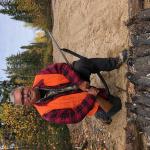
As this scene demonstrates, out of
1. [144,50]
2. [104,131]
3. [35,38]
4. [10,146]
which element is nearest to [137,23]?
[144,50]

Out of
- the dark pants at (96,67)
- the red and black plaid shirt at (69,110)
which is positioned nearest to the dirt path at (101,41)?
the dark pants at (96,67)

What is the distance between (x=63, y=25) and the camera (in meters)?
11.1

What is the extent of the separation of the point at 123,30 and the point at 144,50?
1.31 meters

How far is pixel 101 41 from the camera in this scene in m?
6.84

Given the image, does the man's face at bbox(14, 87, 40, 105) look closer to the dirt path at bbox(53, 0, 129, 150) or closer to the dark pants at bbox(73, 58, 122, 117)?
the dark pants at bbox(73, 58, 122, 117)

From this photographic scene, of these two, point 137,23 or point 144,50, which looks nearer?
point 144,50

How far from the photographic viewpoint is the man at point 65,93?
486cm

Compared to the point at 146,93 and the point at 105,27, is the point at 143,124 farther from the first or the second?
the point at 105,27

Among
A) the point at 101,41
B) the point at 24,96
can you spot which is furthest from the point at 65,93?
the point at 101,41

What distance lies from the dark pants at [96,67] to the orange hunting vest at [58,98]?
28 cm

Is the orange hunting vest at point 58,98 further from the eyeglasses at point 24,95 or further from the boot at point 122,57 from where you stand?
the boot at point 122,57

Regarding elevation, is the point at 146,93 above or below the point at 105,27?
below

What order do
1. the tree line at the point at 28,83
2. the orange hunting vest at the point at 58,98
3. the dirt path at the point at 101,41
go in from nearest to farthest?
1. the orange hunting vest at the point at 58,98
2. the dirt path at the point at 101,41
3. the tree line at the point at 28,83

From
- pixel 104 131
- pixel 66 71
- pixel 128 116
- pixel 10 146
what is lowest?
pixel 10 146
